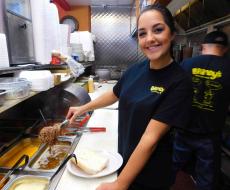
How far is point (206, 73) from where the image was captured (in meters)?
2.07

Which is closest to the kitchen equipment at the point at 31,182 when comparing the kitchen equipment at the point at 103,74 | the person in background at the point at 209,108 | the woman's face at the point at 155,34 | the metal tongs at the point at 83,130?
the metal tongs at the point at 83,130

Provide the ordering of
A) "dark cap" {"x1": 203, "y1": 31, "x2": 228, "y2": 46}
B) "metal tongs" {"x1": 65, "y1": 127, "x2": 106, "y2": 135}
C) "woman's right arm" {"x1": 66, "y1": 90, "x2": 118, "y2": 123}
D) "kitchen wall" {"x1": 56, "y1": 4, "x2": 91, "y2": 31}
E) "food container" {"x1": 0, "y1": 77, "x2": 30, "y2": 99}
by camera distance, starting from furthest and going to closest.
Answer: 1. "kitchen wall" {"x1": 56, "y1": 4, "x2": 91, "y2": 31}
2. "dark cap" {"x1": 203, "y1": 31, "x2": 228, "y2": 46}
3. "metal tongs" {"x1": 65, "y1": 127, "x2": 106, "y2": 135}
4. "woman's right arm" {"x1": 66, "y1": 90, "x2": 118, "y2": 123}
5. "food container" {"x1": 0, "y1": 77, "x2": 30, "y2": 99}

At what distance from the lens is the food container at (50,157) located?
1.24 metres

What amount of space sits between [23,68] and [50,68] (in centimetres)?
61

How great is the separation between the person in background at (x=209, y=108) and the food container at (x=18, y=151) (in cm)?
134

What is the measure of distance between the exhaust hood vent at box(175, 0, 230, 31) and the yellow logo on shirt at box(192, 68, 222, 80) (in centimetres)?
74

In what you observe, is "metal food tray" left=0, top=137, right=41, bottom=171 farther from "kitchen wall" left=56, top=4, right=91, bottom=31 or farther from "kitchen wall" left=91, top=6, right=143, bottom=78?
"kitchen wall" left=56, top=4, right=91, bottom=31

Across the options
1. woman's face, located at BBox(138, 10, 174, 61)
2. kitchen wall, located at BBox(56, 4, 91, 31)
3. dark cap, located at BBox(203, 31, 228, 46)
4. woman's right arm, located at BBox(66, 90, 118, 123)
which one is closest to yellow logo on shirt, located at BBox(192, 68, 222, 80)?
dark cap, located at BBox(203, 31, 228, 46)

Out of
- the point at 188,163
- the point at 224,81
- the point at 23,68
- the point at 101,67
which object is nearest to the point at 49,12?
the point at 23,68

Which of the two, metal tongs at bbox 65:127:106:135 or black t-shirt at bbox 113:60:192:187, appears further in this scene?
metal tongs at bbox 65:127:106:135

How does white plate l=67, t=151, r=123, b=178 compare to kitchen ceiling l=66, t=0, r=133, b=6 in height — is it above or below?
below

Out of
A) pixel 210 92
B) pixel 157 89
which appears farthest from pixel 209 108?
pixel 157 89

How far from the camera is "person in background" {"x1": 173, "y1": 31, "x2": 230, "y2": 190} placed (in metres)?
2.03

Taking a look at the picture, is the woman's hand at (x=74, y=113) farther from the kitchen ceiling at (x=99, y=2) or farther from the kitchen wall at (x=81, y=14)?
the kitchen wall at (x=81, y=14)
